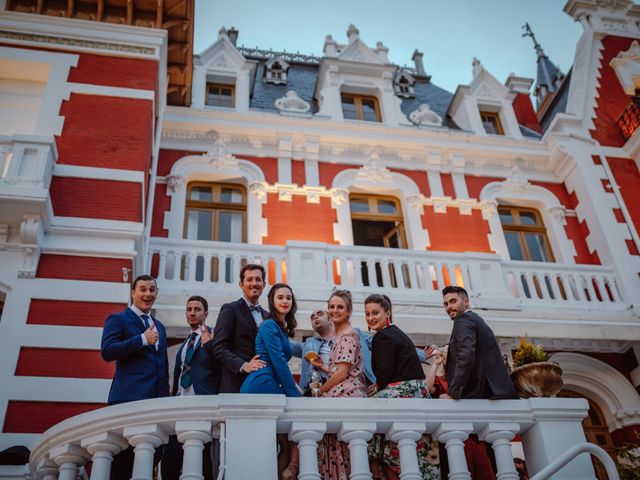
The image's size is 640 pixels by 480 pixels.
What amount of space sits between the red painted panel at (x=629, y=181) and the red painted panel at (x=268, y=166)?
7.09 metres

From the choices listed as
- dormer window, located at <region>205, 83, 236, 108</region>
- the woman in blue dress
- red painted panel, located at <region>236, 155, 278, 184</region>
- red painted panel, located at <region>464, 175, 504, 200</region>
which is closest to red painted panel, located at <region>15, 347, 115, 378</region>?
the woman in blue dress

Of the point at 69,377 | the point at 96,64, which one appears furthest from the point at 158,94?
the point at 69,377

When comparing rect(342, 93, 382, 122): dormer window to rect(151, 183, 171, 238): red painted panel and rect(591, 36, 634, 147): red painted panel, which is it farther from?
rect(591, 36, 634, 147): red painted panel

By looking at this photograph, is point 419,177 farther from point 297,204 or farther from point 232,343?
point 232,343

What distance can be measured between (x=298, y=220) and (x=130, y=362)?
7.05m

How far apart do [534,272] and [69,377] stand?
778 cm

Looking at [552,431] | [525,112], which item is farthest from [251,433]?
[525,112]

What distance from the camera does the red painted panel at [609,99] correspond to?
13375mm

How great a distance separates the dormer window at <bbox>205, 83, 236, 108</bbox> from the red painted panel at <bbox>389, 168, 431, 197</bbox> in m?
3.90

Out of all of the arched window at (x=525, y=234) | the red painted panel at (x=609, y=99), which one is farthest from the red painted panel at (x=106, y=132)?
the red painted panel at (x=609, y=99)

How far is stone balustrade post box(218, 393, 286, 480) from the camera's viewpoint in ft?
11.8

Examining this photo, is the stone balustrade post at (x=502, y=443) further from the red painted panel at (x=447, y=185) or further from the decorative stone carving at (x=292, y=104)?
the decorative stone carving at (x=292, y=104)

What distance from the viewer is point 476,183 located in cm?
1289

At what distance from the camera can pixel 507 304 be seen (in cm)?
1012
